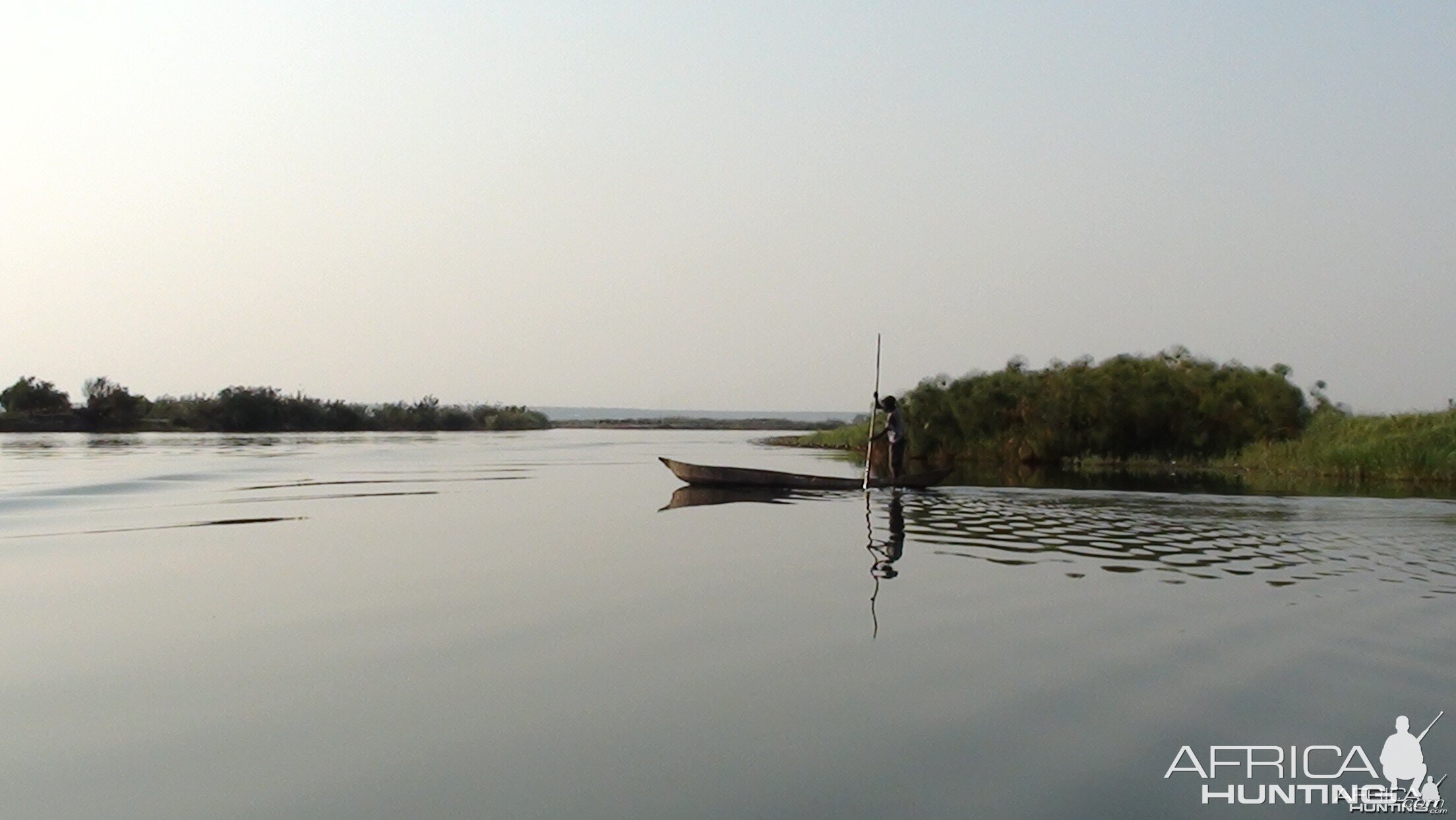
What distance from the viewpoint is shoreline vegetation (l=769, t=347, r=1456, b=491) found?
104 ft

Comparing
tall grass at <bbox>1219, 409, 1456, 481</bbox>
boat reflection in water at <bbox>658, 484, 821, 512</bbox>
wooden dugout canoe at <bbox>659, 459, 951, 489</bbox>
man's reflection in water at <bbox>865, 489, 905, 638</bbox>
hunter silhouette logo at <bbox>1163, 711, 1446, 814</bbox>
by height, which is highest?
tall grass at <bbox>1219, 409, 1456, 481</bbox>

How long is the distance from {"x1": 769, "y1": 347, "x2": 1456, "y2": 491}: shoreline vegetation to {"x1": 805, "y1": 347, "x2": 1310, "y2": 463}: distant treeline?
0.04 m

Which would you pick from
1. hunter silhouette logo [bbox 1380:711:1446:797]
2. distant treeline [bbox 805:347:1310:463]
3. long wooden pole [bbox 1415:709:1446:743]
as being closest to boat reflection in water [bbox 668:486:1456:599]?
long wooden pole [bbox 1415:709:1446:743]

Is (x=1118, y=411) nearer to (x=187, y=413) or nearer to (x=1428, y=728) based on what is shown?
(x=1428, y=728)

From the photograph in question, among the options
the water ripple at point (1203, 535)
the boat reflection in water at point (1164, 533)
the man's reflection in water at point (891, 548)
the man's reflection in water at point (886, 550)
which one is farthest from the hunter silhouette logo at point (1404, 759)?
the man's reflection in water at point (891, 548)

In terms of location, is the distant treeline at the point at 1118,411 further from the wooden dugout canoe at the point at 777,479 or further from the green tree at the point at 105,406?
the green tree at the point at 105,406

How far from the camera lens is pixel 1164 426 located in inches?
1528

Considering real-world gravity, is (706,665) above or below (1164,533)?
below

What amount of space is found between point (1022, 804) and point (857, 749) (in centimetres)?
108

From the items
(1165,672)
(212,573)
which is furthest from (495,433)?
(1165,672)

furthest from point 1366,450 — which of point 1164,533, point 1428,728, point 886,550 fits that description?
point 1428,728

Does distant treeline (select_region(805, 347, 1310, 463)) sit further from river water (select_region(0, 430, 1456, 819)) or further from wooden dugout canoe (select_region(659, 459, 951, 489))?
river water (select_region(0, 430, 1456, 819))

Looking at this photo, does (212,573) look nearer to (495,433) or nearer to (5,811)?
(5,811)

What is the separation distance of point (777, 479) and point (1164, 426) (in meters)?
19.7
